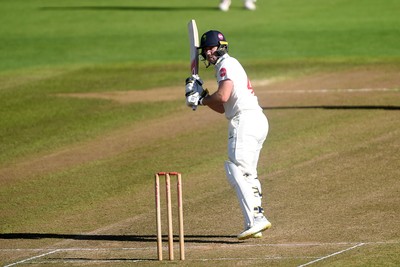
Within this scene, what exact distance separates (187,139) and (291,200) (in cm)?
500

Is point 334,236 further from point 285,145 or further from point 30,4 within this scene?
point 30,4

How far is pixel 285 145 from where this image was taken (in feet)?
63.0

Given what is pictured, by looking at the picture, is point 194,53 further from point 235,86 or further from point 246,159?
point 246,159

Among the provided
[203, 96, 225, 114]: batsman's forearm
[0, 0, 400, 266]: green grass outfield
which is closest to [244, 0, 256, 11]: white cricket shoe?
[0, 0, 400, 266]: green grass outfield

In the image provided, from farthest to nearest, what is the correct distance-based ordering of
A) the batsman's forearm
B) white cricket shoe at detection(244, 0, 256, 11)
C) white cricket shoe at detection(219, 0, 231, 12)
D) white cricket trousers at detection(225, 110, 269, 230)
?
white cricket shoe at detection(244, 0, 256, 11) < white cricket shoe at detection(219, 0, 231, 12) < the batsman's forearm < white cricket trousers at detection(225, 110, 269, 230)

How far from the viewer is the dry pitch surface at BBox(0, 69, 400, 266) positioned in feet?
41.7

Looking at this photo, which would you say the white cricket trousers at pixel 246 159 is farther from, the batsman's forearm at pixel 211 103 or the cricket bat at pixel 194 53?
the cricket bat at pixel 194 53

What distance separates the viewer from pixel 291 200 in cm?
1545

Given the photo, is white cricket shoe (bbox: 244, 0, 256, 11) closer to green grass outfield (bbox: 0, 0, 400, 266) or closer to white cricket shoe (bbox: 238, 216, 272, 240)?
green grass outfield (bbox: 0, 0, 400, 266)

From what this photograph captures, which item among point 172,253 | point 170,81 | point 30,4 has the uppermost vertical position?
point 30,4

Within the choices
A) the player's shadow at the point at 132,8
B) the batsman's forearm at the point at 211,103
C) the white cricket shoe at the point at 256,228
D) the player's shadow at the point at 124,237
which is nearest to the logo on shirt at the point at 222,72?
the batsman's forearm at the point at 211,103

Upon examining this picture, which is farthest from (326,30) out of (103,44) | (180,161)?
(180,161)

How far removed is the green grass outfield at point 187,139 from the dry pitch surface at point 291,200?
4 cm

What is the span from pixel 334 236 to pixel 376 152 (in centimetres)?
504
